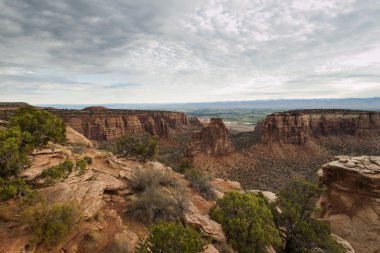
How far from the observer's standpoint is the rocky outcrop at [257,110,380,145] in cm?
6544

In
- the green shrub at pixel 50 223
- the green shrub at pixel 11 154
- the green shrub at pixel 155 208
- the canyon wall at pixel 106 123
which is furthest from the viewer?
the canyon wall at pixel 106 123

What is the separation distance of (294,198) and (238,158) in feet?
131

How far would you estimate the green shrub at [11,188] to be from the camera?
25.9 ft

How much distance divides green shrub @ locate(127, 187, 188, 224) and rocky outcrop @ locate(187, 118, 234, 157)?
3889cm

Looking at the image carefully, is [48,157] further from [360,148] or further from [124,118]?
[360,148]

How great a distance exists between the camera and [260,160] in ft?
182

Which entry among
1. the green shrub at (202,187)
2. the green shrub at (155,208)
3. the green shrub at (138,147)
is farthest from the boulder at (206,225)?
the green shrub at (138,147)

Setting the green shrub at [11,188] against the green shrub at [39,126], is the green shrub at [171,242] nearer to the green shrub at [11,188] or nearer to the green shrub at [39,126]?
the green shrub at [11,188]

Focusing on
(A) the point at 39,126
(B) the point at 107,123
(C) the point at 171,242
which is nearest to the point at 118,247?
(C) the point at 171,242

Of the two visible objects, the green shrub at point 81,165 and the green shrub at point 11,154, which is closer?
the green shrub at point 11,154

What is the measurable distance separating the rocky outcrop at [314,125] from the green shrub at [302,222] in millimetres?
51598

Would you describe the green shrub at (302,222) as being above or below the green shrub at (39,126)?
below

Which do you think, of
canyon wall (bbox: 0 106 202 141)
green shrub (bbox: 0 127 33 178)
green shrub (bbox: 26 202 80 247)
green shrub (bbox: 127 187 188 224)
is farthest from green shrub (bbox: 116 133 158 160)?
canyon wall (bbox: 0 106 202 141)

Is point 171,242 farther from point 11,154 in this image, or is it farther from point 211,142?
point 211,142
